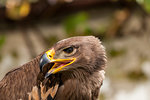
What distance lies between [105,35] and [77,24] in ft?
1.56

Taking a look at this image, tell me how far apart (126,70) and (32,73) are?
245cm

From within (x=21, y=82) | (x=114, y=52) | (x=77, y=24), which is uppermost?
(x=77, y=24)

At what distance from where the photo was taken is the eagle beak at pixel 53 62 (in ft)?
5.48

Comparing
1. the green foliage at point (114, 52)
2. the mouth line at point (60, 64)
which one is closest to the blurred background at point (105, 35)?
the green foliage at point (114, 52)

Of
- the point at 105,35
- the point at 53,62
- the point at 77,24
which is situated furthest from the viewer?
the point at 105,35

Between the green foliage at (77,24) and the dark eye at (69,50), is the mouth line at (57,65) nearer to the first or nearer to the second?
the dark eye at (69,50)


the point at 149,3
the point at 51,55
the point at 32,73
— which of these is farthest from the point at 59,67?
the point at 149,3

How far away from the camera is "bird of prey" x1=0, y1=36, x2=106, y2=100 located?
70.1 inches

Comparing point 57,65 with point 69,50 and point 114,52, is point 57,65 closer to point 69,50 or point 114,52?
point 69,50

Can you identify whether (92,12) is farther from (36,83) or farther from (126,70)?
(36,83)

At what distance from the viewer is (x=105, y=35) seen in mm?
4121

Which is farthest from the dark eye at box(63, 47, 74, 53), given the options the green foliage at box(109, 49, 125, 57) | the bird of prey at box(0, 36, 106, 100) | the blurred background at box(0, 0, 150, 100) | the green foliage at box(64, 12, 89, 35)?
the green foliage at box(109, 49, 125, 57)

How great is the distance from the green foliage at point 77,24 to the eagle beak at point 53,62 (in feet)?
6.76

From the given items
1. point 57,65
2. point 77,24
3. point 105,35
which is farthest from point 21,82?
point 105,35
